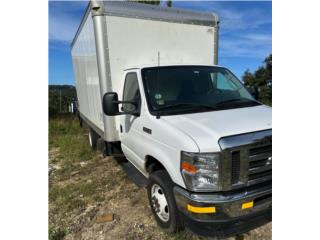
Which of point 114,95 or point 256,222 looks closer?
point 256,222

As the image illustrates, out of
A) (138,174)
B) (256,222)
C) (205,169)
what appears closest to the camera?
(205,169)

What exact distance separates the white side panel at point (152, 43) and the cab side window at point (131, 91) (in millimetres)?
216

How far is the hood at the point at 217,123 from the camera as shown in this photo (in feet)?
8.64

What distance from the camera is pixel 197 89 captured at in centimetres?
390

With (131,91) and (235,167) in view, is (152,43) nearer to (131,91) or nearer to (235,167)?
(131,91)

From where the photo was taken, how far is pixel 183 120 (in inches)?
122

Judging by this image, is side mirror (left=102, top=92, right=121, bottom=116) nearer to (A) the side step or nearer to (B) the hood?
(B) the hood

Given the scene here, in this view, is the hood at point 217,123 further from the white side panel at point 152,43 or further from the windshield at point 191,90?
the white side panel at point 152,43

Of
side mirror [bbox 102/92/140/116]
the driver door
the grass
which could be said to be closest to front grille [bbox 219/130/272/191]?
the driver door

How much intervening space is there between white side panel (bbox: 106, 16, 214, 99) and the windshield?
1.71 feet

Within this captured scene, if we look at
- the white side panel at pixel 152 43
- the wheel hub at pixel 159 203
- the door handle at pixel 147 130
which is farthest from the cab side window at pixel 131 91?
the wheel hub at pixel 159 203

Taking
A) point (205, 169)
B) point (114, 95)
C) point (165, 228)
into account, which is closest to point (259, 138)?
point (205, 169)

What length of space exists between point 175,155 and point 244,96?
1793mm

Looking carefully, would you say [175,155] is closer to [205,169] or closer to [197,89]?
[205,169]
